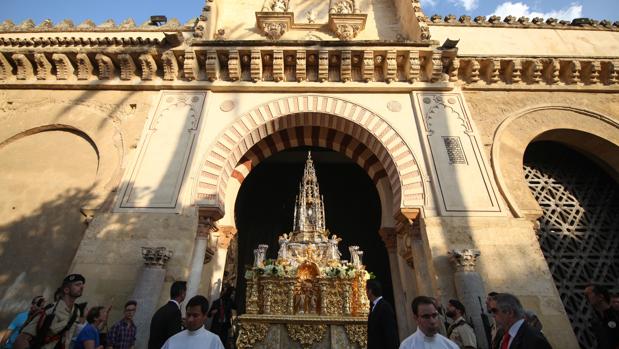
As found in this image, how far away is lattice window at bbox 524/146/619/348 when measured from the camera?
17.0 ft

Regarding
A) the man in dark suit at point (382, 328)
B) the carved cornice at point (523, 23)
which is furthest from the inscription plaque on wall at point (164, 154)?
the carved cornice at point (523, 23)

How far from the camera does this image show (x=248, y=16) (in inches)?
313

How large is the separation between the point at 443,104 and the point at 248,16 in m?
5.01

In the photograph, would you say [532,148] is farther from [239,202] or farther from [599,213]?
[239,202]

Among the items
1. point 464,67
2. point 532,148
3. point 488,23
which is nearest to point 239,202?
point 464,67

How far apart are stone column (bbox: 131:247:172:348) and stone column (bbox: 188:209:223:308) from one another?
437mm

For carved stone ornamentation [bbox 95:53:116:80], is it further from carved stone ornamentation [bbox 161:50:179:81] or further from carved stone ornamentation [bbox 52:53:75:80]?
carved stone ornamentation [bbox 161:50:179:81]

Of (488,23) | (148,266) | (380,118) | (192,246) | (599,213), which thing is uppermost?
(488,23)

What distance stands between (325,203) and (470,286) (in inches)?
227

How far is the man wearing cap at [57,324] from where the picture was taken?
2428mm

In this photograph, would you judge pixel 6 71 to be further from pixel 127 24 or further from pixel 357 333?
pixel 357 333

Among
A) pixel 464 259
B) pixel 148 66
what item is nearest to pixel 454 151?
pixel 464 259

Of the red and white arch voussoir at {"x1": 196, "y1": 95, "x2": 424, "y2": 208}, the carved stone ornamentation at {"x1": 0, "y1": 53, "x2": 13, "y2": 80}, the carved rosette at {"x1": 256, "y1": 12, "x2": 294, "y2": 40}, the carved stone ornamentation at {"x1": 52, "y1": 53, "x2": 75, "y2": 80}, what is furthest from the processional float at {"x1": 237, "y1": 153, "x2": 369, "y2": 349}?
the carved stone ornamentation at {"x1": 0, "y1": 53, "x2": 13, "y2": 80}

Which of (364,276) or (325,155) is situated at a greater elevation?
(325,155)
